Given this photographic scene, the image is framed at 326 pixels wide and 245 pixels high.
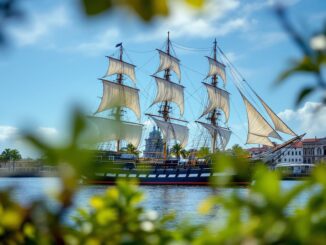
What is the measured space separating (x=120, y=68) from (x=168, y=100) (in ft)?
37.8

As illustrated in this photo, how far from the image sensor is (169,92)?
8162 centimetres

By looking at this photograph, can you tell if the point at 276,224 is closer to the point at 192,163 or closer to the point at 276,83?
the point at 276,83

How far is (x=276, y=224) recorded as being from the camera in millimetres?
902

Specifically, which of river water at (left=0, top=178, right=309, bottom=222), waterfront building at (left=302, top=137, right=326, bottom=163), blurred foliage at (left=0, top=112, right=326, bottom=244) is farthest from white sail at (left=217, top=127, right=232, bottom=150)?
blurred foliage at (left=0, top=112, right=326, bottom=244)

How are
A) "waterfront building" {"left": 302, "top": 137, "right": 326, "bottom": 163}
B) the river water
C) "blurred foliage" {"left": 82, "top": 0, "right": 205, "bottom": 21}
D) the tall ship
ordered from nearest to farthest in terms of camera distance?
"blurred foliage" {"left": 82, "top": 0, "right": 205, "bottom": 21} < the river water < the tall ship < "waterfront building" {"left": 302, "top": 137, "right": 326, "bottom": 163}

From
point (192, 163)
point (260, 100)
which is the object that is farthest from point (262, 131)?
point (192, 163)

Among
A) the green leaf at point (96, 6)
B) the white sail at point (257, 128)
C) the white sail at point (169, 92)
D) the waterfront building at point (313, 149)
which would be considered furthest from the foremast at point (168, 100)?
the green leaf at point (96, 6)

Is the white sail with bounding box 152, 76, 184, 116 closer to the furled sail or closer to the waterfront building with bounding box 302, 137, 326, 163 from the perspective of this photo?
the furled sail

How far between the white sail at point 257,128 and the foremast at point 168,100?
1262cm

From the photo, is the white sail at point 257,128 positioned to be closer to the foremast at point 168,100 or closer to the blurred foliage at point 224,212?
the foremast at point 168,100

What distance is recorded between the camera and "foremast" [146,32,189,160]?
79750 mm

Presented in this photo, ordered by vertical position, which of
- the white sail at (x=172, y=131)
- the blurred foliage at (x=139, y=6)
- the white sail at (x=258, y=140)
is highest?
the white sail at (x=172, y=131)

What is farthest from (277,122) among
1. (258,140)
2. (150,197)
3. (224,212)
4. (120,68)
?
(224,212)

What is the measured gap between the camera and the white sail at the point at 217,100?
3238 inches
